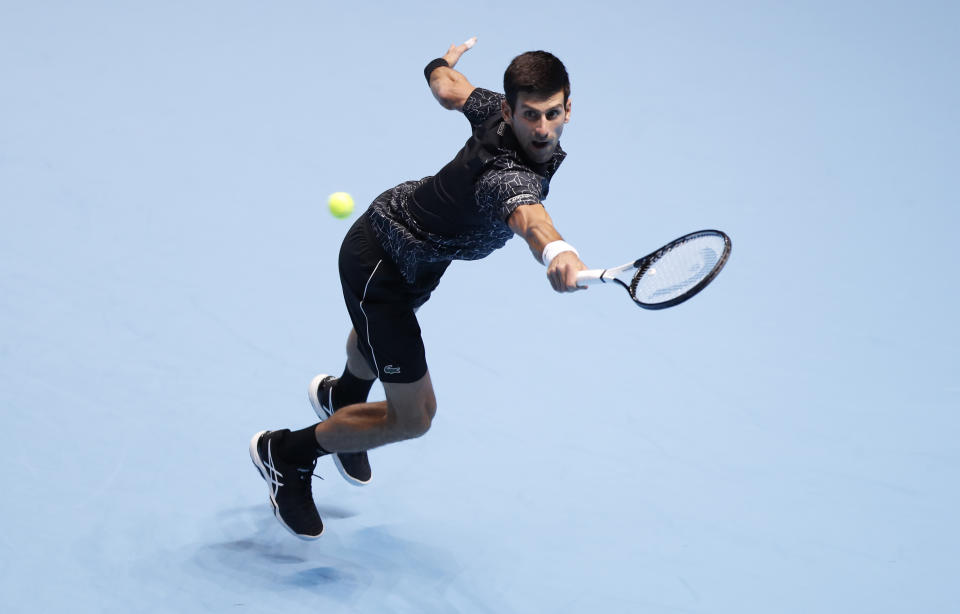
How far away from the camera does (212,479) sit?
3504 mm

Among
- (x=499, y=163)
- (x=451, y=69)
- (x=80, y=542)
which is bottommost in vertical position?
(x=80, y=542)

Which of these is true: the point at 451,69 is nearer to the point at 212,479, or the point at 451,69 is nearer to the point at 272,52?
the point at 212,479

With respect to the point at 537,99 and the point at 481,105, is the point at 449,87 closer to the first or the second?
the point at 481,105

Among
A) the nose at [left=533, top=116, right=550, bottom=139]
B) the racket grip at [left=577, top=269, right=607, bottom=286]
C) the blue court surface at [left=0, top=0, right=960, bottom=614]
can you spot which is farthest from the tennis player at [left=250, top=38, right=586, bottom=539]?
the blue court surface at [left=0, top=0, right=960, bottom=614]

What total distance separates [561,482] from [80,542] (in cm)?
162

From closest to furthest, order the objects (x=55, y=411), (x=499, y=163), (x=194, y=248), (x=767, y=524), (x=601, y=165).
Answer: (x=499, y=163)
(x=767, y=524)
(x=55, y=411)
(x=194, y=248)
(x=601, y=165)

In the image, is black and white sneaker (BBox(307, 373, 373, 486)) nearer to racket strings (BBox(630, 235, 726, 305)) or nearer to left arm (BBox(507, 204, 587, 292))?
left arm (BBox(507, 204, 587, 292))

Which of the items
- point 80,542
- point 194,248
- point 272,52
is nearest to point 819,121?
point 272,52

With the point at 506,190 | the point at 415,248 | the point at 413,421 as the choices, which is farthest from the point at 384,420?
the point at 506,190

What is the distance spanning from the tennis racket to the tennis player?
0.19m

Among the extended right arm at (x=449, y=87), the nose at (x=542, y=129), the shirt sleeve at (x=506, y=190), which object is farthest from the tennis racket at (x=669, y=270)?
the extended right arm at (x=449, y=87)

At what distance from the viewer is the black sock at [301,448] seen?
3320 millimetres

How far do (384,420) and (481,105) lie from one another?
1053mm

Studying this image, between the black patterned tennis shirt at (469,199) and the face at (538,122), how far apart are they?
0.04 m
